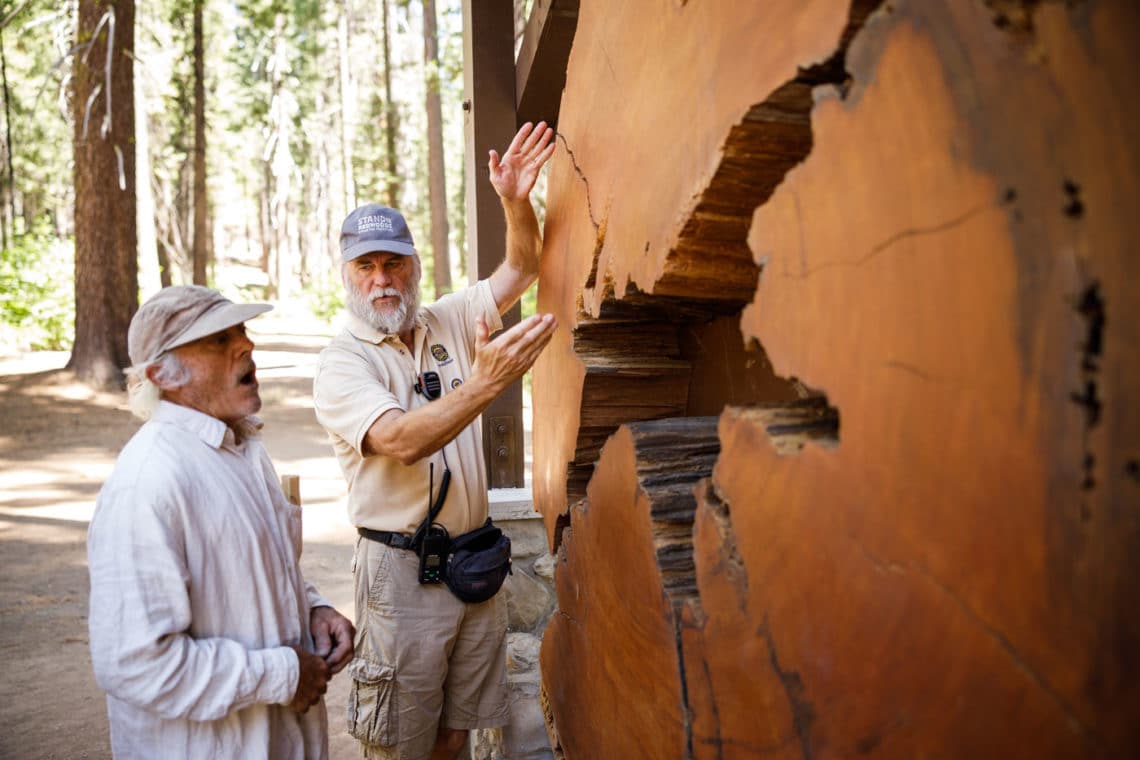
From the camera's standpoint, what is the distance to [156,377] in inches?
78.0

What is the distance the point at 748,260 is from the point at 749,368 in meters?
0.33

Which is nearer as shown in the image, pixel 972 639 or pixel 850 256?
pixel 972 639

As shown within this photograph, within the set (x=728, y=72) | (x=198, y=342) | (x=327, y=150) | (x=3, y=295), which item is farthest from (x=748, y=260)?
(x=327, y=150)

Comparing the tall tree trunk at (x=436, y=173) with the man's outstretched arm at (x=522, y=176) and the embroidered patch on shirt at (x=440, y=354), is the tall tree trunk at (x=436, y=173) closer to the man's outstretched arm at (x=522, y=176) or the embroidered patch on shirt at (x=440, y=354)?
the embroidered patch on shirt at (x=440, y=354)

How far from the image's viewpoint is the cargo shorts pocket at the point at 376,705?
263 centimetres

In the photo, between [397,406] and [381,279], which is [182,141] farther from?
[397,406]

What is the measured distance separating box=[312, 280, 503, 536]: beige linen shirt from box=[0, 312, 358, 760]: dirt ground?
207cm

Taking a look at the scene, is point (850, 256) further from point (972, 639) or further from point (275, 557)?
point (275, 557)

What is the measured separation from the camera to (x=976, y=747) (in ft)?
2.13

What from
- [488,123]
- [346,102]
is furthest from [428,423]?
[346,102]

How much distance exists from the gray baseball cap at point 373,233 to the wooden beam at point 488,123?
94 cm

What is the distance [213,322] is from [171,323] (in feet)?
0.29

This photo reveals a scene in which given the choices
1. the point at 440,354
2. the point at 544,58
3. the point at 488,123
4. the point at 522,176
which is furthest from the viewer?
the point at 488,123

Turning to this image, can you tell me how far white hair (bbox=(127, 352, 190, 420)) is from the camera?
1982 millimetres
